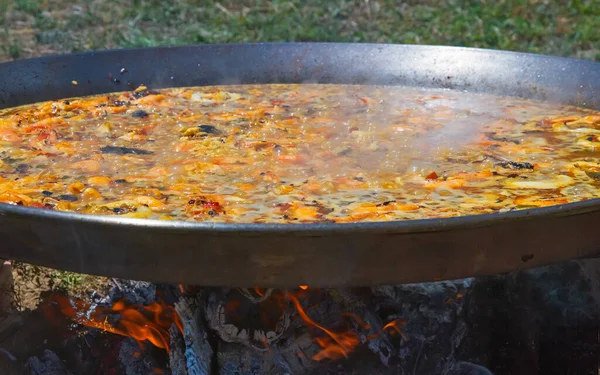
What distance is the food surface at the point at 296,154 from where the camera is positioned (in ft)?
7.98

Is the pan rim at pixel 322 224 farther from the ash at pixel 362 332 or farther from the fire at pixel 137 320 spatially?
the fire at pixel 137 320

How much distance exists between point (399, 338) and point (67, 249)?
4.50 ft

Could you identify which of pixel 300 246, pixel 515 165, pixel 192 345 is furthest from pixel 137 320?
pixel 515 165

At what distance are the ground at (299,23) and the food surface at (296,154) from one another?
484cm

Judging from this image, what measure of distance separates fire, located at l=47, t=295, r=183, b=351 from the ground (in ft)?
19.5

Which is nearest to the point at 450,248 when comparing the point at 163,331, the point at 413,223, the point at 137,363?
the point at 413,223

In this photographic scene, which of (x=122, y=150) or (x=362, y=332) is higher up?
(x=122, y=150)

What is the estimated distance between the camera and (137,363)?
290 centimetres

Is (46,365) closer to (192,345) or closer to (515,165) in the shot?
(192,345)

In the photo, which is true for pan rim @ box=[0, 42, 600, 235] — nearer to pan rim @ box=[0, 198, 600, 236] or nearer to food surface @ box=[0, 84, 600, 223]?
pan rim @ box=[0, 198, 600, 236]

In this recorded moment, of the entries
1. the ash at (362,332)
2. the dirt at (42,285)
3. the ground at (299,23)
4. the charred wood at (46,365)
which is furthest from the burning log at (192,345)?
the ground at (299,23)

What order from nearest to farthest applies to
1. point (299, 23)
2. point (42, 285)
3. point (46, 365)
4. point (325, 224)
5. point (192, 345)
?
point (325, 224), point (192, 345), point (46, 365), point (42, 285), point (299, 23)

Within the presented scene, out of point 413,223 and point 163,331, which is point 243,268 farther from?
point 163,331

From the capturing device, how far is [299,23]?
9219 mm
